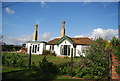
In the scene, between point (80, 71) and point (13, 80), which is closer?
point (13, 80)

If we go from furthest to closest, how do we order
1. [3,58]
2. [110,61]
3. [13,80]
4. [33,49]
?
[33,49] → [3,58] → [13,80] → [110,61]

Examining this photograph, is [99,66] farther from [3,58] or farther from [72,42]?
[72,42]

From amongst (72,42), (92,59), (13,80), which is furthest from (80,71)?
(72,42)

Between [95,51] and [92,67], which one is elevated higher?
[95,51]

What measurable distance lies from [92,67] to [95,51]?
40.5 inches

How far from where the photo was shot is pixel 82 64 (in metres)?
6.35

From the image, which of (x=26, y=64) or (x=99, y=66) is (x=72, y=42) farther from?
(x=99, y=66)

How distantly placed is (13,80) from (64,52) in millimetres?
17064

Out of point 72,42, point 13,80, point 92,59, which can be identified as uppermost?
point 72,42

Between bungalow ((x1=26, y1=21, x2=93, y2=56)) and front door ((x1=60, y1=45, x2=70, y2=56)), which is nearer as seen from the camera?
bungalow ((x1=26, y1=21, x2=93, y2=56))

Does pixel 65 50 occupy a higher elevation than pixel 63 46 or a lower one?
lower

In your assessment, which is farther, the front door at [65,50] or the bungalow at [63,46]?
the front door at [65,50]

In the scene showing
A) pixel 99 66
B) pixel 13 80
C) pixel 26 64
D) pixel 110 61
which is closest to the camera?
pixel 110 61

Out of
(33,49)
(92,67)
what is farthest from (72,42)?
(92,67)
